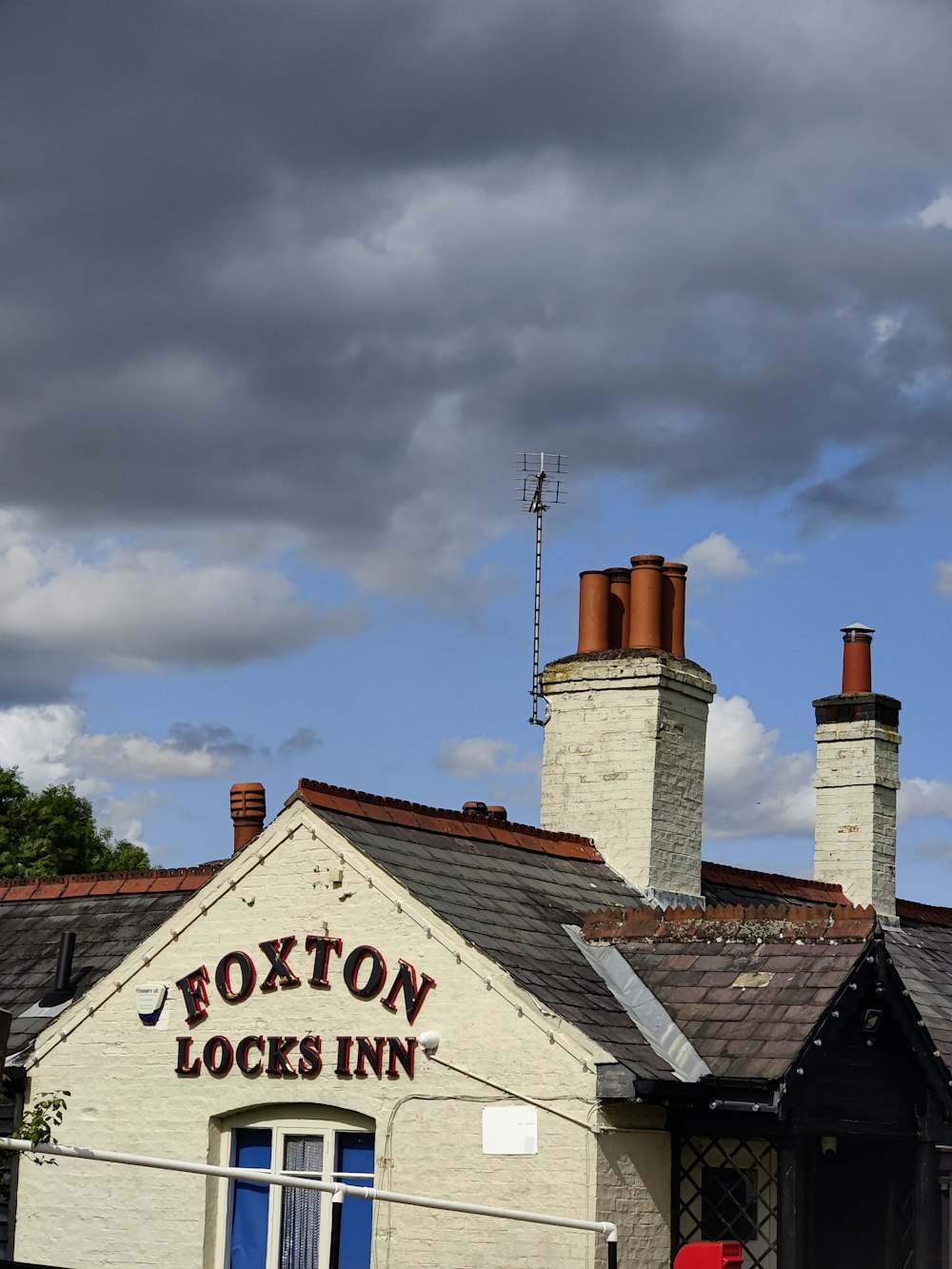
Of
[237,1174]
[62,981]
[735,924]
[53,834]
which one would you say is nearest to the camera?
[237,1174]

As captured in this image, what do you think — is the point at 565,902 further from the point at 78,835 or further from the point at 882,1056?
the point at 78,835

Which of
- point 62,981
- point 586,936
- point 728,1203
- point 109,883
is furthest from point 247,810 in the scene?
point 728,1203

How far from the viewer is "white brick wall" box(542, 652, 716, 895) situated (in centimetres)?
2339

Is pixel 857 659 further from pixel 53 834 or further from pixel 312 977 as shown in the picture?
pixel 53 834

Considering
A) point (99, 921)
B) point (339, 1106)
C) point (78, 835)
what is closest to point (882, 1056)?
point (339, 1106)

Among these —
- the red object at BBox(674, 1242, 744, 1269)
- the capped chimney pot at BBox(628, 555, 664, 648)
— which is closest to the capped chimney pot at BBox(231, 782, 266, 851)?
the capped chimney pot at BBox(628, 555, 664, 648)

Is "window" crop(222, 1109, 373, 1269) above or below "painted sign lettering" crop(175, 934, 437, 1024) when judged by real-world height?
below

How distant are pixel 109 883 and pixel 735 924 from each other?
9.74 meters

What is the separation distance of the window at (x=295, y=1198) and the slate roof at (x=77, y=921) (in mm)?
3609

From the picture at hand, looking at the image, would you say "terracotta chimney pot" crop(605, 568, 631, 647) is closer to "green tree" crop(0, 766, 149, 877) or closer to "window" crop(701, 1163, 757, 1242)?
"window" crop(701, 1163, 757, 1242)

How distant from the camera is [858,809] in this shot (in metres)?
27.8

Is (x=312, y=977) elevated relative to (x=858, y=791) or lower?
lower

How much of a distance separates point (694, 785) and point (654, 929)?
15.4 ft

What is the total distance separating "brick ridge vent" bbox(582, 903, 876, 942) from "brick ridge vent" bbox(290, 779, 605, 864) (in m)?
1.85
